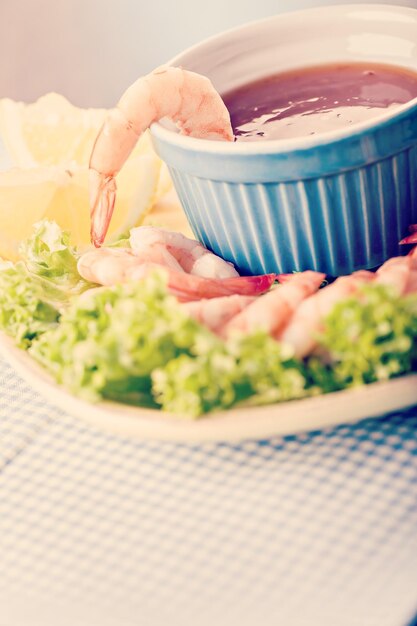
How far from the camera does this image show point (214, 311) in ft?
4.40

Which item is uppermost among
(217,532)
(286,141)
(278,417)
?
(286,141)

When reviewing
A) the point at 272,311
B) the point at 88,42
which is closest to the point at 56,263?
the point at 272,311

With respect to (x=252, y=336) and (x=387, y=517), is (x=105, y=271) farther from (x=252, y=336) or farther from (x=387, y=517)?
(x=387, y=517)

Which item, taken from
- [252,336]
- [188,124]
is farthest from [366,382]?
[188,124]

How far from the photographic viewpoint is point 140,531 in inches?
49.8

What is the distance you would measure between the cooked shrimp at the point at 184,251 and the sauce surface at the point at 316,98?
22 centimetres

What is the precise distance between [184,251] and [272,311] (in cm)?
41

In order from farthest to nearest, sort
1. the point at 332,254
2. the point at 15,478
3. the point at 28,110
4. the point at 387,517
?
1. the point at 28,110
2. the point at 332,254
3. the point at 15,478
4. the point at 387,517

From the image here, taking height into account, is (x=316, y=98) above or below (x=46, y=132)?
above

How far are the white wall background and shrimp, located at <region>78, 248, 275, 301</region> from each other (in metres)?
1.18

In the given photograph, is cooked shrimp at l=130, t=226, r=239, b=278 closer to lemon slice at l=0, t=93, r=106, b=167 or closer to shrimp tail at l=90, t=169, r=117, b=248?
shrimp tail at l=90, t=169, r=117, b=248

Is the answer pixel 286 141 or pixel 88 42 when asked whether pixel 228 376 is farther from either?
pixel 88 42

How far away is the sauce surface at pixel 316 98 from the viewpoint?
1576mm

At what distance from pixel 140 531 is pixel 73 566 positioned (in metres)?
0.11
